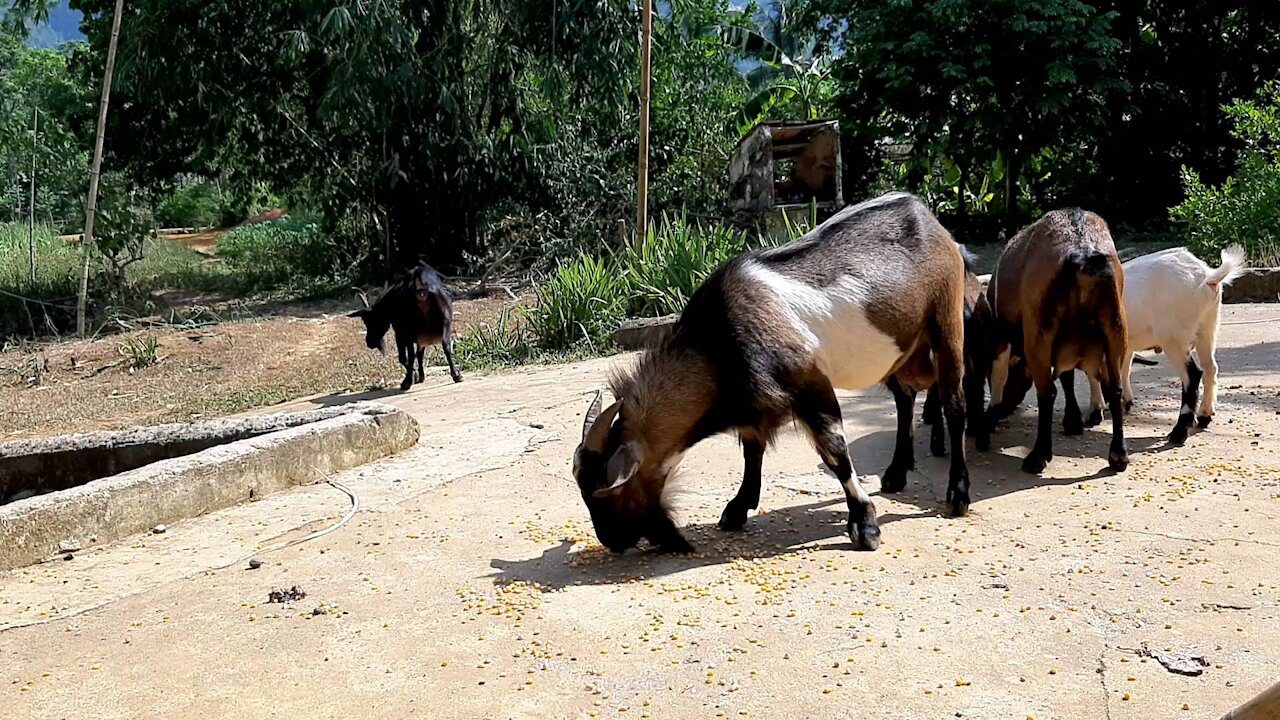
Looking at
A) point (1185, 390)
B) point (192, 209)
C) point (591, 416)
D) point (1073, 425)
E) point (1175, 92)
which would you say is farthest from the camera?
point (192, 209)

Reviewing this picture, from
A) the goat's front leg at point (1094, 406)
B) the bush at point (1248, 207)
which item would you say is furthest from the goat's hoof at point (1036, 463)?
the bush at point (1248, 207)

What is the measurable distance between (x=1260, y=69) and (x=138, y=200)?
2005 cm

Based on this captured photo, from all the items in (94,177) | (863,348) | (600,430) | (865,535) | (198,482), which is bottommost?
(865,535)

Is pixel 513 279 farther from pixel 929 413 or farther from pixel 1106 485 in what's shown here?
pixel 1106 485

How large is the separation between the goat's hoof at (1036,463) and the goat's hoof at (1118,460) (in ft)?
1.02

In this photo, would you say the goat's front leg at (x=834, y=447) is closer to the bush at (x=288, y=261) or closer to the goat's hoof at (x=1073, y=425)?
the goat's hoof at (x=1073, y=425)

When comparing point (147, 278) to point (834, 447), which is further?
point (147, 278)

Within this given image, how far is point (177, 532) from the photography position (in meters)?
5.36

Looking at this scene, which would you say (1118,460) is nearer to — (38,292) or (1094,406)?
(1094,406)

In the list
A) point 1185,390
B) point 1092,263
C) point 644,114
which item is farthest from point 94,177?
point 1185,390

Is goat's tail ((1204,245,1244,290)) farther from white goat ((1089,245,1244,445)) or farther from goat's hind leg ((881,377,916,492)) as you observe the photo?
goat's hind leg ((881,377,916,492))

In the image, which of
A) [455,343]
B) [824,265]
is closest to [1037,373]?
[824,265]

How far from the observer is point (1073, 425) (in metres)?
6.55

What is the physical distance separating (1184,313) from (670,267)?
6.01 m
